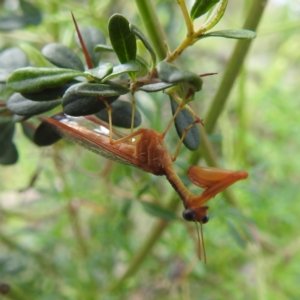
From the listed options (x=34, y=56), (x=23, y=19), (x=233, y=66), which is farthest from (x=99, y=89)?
(x=23, y=19)

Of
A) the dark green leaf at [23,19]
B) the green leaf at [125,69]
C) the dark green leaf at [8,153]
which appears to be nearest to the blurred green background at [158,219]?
the dark green leaf at [23,19]

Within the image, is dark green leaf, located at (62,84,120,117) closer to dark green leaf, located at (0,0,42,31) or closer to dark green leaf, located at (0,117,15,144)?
dark green leaf, located at (0,117,15,144)

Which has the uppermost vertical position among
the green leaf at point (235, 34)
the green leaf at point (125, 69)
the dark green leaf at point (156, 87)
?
the green leaf at point (235, 34)

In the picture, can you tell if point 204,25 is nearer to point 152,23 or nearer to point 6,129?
point 152,23

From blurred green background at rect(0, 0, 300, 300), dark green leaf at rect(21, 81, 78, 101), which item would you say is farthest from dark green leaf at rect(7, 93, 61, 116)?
blurred green background at rect(0, 0, 300, 300)

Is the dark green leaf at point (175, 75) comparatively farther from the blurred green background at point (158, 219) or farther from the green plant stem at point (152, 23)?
the blurred green background at point (158, 219)

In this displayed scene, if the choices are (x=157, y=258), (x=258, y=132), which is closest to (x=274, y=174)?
(x=258, y=132)
